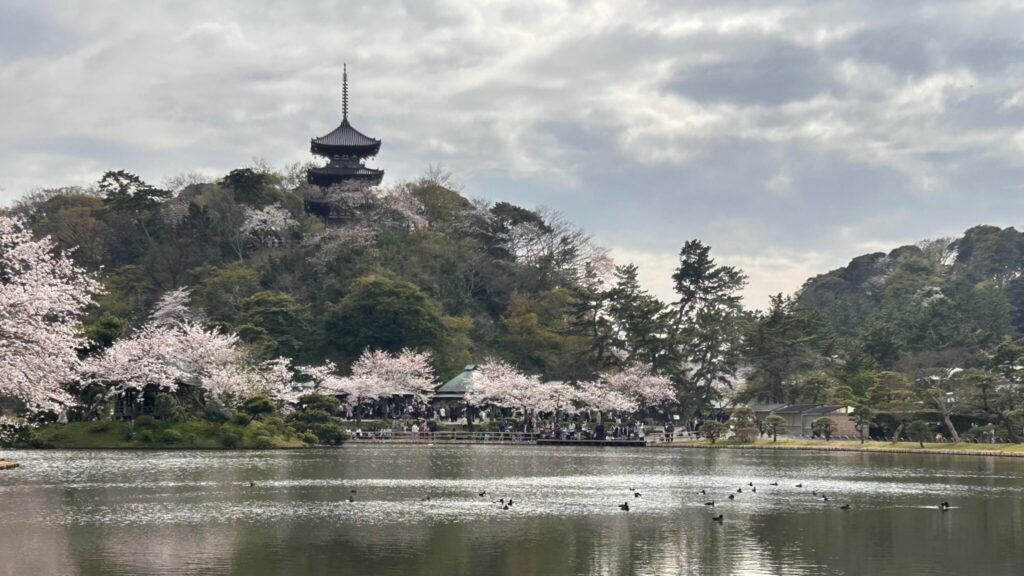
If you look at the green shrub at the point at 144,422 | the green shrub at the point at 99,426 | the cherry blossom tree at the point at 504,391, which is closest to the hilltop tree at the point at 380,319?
the cherry blossom tree at the point at 504,391

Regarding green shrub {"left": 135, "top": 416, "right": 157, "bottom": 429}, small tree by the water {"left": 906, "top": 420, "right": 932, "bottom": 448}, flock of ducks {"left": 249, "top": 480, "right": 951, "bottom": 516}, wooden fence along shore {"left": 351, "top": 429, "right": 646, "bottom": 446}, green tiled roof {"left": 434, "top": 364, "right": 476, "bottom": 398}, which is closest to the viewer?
flock of ducks {"left": 249, "top": 480, "right": 951, "bottom": 516}

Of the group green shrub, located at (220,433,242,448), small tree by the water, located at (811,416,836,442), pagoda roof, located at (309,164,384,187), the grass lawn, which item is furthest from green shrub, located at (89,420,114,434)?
pagoda roof, located at (309,164,384,187)

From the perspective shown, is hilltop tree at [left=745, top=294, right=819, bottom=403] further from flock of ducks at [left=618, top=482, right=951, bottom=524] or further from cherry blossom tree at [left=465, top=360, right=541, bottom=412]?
flock of ducks at [left=618, top=482, right=951, bottom=524]

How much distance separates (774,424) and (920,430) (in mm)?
10637

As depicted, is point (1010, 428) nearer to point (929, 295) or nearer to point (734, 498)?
point (734, 498)

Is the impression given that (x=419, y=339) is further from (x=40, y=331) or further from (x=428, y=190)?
(x=40, y=331)

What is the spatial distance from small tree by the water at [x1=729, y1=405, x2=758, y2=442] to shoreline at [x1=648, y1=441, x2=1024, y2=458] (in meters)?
1.46

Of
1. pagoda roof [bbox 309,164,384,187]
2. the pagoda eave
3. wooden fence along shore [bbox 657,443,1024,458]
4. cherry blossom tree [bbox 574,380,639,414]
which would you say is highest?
the pagoda eave

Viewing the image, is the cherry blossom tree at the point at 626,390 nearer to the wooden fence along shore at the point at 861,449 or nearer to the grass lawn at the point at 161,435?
the wooden fence along shore at the point at 861,449

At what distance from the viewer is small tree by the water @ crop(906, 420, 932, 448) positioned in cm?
6512

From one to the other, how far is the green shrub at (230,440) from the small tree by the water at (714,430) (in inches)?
1140

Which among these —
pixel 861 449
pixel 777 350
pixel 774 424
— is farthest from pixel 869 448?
pixel 777 350

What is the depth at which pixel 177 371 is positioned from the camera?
62.3 m

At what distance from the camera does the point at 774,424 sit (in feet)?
243
